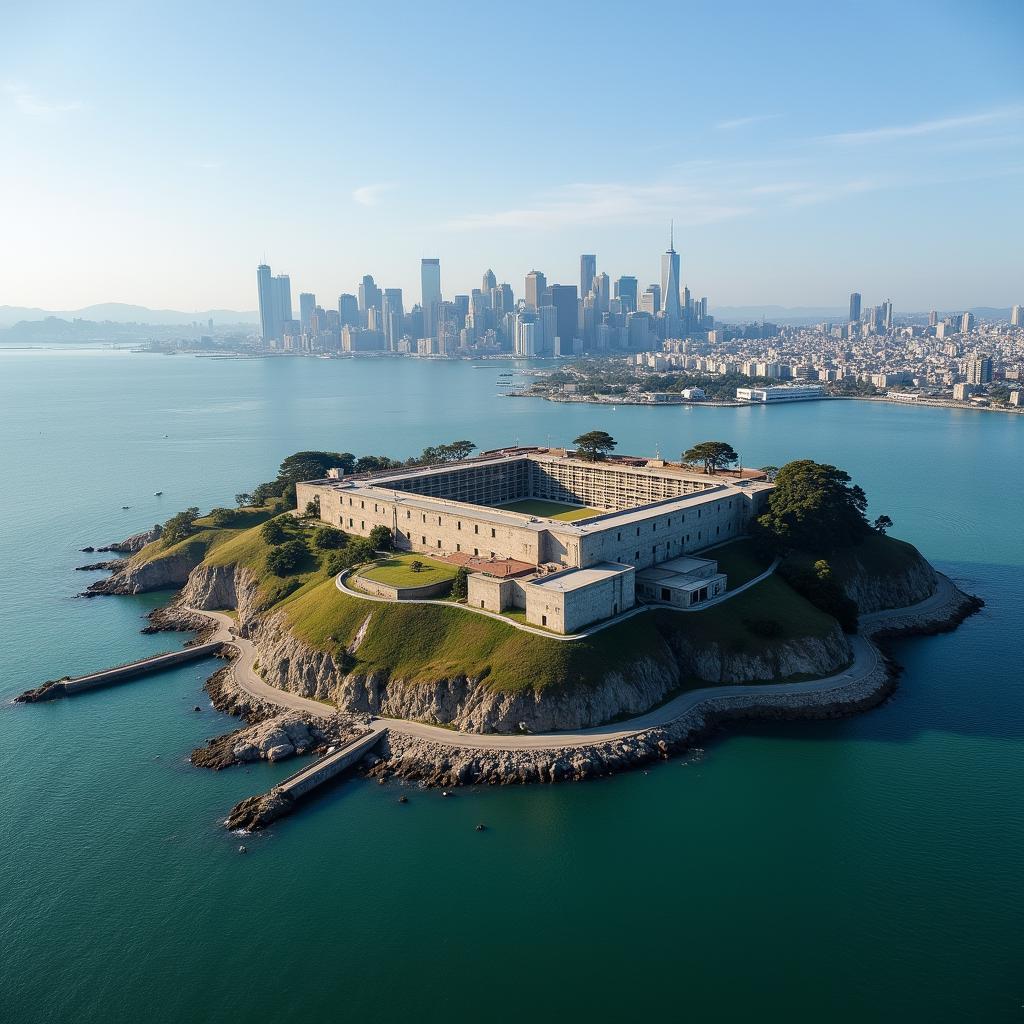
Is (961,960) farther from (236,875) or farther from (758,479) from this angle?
(758,479)

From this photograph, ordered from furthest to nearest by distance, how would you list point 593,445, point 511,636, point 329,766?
1. point 593,445
2. point 511,636
3. point 329,766

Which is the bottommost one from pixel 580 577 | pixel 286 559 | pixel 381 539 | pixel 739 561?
pixel 286 559

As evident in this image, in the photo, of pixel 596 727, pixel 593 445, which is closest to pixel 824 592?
pixel 596 727

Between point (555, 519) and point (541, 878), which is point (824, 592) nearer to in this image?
point (555, 519)

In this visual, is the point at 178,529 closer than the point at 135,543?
Yes

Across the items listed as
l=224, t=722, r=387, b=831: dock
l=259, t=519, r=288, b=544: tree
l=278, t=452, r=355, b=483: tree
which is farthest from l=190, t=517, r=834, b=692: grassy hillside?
l=278, t=452, r=355, b=483: tree

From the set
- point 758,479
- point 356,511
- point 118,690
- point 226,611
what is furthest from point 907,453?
point 118,690
